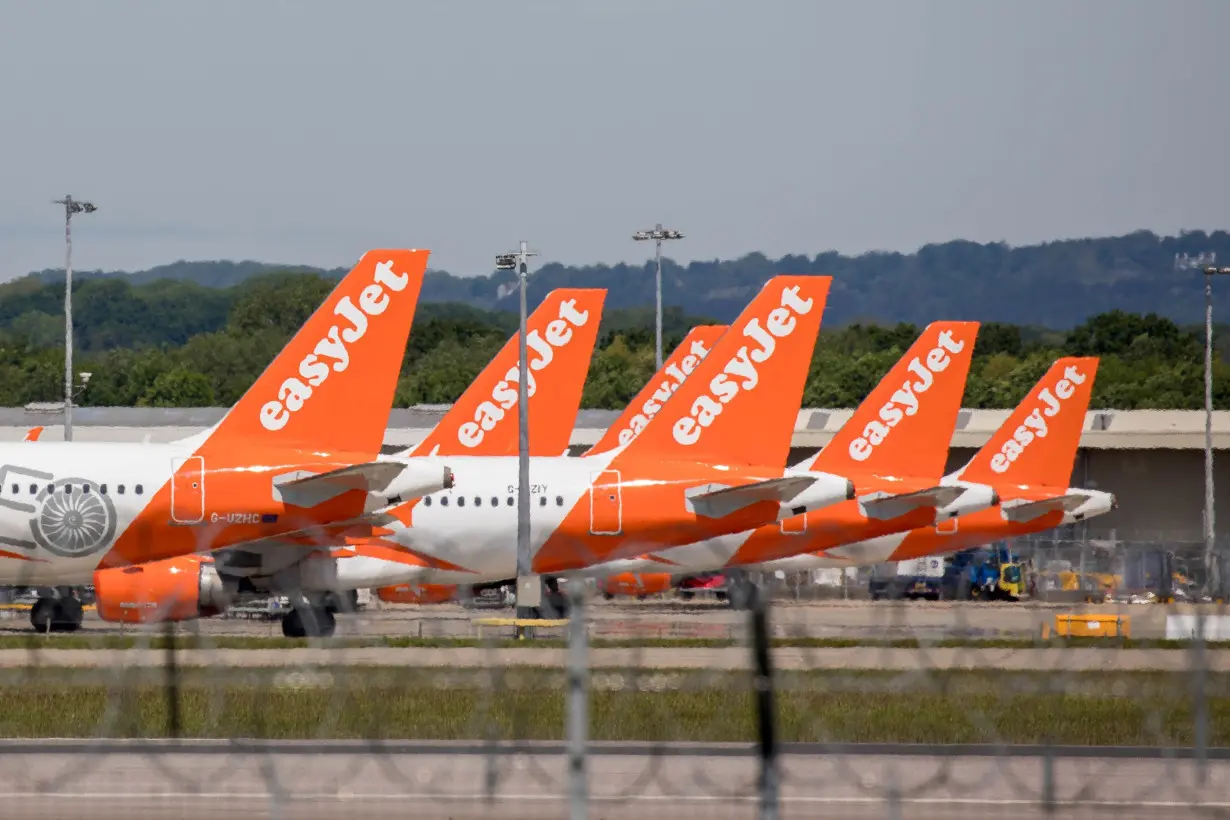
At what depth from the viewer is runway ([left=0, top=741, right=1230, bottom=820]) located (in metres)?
15.3

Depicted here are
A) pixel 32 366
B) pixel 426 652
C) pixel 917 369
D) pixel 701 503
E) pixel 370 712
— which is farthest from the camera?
pixel 32 366

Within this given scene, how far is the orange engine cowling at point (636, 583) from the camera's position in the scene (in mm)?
48406

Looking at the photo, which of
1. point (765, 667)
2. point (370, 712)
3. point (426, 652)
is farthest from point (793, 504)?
point (765, 667)

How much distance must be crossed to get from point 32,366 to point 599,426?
63.0 metres

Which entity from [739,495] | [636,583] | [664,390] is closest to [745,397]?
[739,495]

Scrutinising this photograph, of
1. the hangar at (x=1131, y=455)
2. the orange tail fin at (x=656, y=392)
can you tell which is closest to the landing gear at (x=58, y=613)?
the orange tail fin at (x=656, y=392)

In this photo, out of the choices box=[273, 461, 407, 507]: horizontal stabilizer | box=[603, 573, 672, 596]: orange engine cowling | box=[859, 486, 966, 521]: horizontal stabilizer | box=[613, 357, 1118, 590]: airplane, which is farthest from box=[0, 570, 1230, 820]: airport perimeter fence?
box=[613, 357, 1118, 590]: airplane

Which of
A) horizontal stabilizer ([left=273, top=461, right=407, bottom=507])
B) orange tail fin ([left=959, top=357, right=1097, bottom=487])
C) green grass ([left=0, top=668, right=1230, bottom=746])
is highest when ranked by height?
orange tail fin ([left=959, top=357, right=1097, bottom=487])

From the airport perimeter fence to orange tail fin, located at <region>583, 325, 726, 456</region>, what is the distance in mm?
20358

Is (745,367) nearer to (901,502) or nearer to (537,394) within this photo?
(537,394)

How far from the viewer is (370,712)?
22.3 metres

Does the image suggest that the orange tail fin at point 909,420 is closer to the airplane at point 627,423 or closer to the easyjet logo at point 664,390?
the easyjet logo at point 664,390

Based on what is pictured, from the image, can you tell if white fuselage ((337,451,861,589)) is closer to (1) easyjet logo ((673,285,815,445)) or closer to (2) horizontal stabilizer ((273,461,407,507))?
(1) easyjet logo ((673,285,815,445))

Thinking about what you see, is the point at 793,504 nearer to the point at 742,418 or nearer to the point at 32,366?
the point at 742,418
